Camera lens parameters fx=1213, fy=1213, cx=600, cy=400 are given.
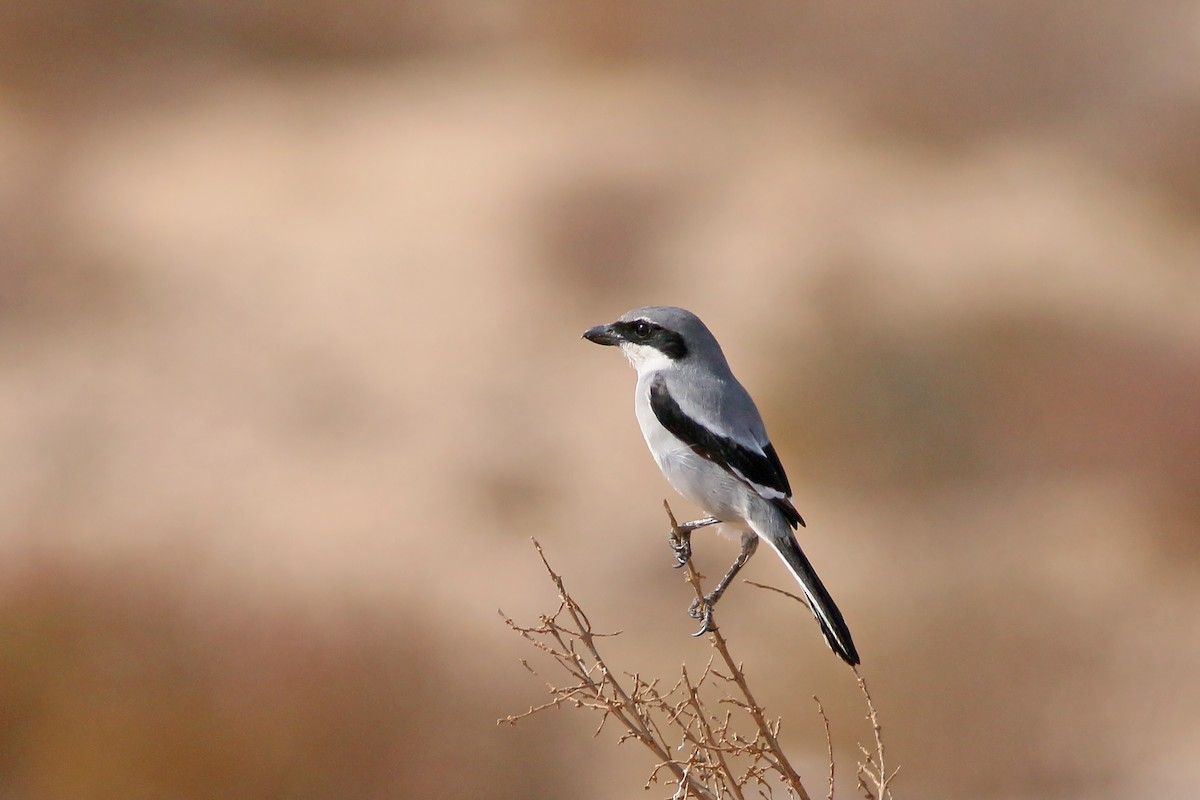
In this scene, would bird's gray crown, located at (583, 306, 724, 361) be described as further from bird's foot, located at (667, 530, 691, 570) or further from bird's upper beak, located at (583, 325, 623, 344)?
bird's foot, located at (667, 530, 691, 570)

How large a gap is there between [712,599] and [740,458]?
0.40m

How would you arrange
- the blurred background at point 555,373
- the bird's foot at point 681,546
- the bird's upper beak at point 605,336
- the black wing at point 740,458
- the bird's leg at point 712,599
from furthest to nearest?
the blurred background at point 555,373, the bird's upper beak at point 605,336, the bird's foot at point 681,546, the black wing at point 740,458, the bird's leg at point 712,599

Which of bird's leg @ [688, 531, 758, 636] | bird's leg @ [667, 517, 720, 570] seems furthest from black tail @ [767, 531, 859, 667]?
bird's leg @ [667, 517, 720, 570]

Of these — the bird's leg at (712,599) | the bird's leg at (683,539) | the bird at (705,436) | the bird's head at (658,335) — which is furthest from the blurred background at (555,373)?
the bird's head at (658,335)

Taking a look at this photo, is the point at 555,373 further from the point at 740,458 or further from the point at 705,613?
the point at 705,613

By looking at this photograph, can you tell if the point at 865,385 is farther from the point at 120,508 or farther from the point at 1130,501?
the point at 120,508

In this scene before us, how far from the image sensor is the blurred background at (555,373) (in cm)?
900

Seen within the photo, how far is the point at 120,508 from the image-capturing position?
1128cm

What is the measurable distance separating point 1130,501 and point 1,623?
955 centimetres

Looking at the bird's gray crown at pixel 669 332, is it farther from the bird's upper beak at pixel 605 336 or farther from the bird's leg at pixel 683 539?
the bird's leg at pixel 683 539

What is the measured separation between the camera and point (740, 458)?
3.34m

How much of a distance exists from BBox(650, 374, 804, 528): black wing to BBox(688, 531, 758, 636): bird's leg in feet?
0.54

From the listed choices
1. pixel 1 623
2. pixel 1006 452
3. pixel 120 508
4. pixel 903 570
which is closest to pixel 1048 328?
pixel 1006 452

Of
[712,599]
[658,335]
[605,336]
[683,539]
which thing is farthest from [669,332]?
[712,599]
